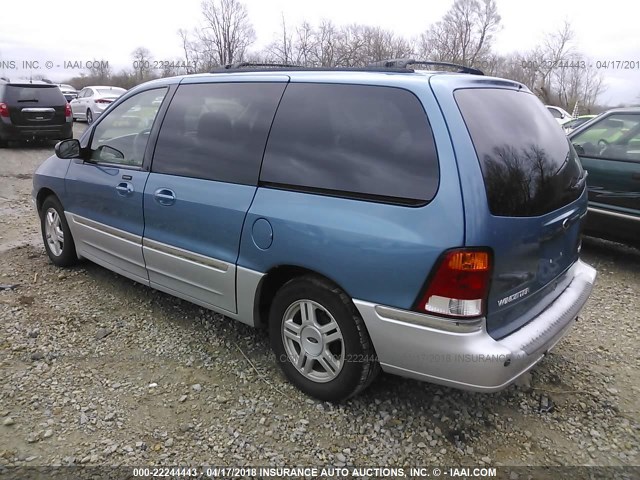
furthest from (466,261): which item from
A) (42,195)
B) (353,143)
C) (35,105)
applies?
(35,105)

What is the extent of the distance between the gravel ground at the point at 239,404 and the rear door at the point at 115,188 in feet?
1.59

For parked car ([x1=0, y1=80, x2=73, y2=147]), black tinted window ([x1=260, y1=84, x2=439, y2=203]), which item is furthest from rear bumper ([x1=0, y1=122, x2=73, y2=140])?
black tinted window ([x1=260, y1=84, x2=439, y2=203])

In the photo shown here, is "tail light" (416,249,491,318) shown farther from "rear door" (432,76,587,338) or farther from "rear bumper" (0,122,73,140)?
"rear bumper" (0,122,73,140)

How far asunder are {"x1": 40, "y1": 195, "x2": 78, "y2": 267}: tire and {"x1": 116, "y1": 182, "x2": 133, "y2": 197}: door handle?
3.76 ft

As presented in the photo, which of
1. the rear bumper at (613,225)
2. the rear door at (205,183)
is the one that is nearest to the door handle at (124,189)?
the rear door at (205,183)

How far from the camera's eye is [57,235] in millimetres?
4625

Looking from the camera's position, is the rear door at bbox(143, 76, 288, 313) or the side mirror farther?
the side mirror

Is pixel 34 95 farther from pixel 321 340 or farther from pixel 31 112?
pixel 321 340

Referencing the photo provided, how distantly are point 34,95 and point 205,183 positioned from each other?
11174 millimetres

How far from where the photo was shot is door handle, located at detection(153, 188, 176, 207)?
10.5 feet

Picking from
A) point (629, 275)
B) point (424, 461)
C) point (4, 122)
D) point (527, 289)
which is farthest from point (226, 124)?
point (4, 122)

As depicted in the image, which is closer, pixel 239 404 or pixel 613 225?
pixel 239 404

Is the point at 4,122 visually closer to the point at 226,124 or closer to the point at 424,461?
the point at 226,124

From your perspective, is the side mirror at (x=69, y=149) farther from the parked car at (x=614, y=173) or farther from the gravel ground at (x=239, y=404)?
the parked car at (x=614, y=173)
